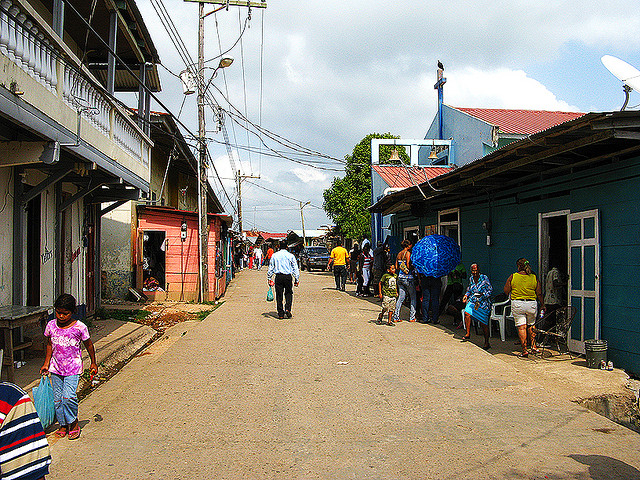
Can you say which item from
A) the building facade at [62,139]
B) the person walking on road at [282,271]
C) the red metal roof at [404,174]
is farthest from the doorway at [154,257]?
the red metal roof at [404,174]

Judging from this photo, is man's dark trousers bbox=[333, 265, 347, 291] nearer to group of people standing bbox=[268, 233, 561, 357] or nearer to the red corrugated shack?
group of people standing bbox=[268, 233, 561, 357]

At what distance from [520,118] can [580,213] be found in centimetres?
1615

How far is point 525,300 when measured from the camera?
899 centimetres

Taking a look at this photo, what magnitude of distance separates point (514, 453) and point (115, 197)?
10.6 metres

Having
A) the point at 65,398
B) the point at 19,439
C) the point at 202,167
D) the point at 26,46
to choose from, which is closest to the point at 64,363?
the point at 65,398

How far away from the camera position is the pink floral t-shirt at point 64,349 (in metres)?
5.31

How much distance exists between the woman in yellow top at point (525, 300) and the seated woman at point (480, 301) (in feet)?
2.43

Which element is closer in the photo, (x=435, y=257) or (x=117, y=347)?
(x=117, y=347)

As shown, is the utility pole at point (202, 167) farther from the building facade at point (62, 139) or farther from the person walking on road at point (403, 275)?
the person walking on road at point (403, 275)

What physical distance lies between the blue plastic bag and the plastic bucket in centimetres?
705

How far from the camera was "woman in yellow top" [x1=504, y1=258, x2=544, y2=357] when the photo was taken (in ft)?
29.5

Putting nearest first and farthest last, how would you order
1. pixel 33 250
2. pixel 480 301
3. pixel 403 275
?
pixel 33 250 < pixel 480 301 < pixel 403 275

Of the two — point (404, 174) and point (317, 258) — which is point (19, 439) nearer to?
point (404, 174)

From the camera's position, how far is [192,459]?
4766mm
